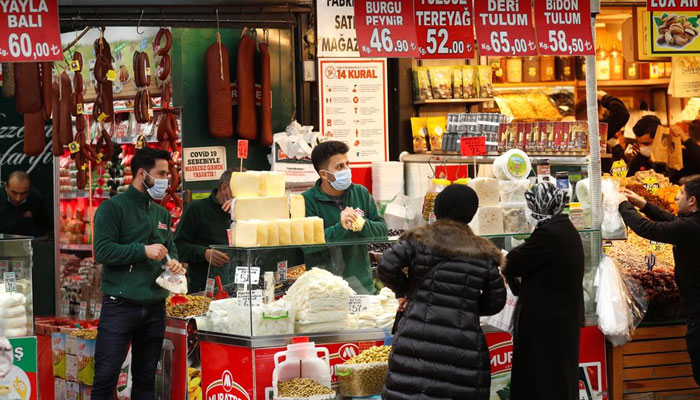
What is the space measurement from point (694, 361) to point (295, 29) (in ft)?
17.5

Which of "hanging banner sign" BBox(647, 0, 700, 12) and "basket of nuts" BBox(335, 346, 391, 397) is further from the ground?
"hanging banner sign" BBox(647, 0, 700, 12)

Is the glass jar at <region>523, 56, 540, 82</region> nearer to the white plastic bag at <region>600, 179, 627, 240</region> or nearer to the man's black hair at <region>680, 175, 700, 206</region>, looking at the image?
the white plastic bag at <region>600, 179, 627, 240</region>

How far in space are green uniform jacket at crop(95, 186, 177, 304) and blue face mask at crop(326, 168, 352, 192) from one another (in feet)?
4.22

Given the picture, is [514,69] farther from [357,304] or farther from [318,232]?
[357,304]

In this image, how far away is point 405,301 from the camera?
548 centimetres

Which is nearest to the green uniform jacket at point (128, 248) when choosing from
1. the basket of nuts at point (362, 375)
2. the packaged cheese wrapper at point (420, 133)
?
the basket of nuts at point (362, 375)

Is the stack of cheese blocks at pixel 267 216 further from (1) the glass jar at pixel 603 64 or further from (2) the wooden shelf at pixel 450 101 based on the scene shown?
(1) the glass jar at pixel 603 64

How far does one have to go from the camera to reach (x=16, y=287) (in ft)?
21.2

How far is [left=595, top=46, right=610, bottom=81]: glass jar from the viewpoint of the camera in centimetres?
1259

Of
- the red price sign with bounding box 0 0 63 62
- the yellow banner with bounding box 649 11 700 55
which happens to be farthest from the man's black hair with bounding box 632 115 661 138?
the red price sign with bounding box 0 0 63 62

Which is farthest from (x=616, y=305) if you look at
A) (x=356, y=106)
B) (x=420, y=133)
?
(x=420, y=133)

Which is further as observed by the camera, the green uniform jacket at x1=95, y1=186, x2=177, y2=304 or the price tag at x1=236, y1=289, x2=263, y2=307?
the green uniform jacket at x1=95, y1=186, x2=177, y2=304

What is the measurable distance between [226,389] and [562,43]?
354 cm

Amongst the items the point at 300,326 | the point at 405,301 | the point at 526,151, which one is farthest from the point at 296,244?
the point at 526,151
